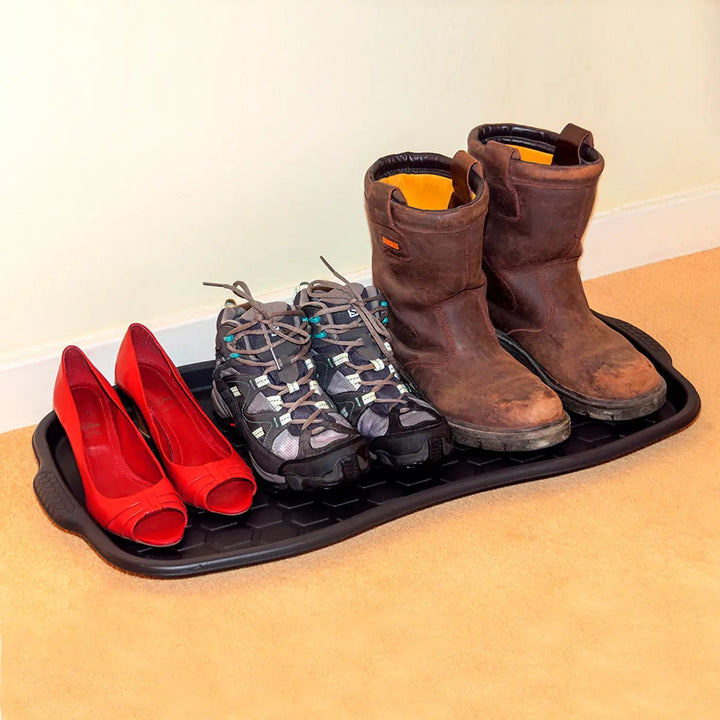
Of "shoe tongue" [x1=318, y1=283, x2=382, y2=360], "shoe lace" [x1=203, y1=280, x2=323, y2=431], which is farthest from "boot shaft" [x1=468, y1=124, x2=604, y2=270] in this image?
"shoe lace" [x1=203, y1=280, x2=323, y2=431]

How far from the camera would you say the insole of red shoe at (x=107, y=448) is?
1395mm

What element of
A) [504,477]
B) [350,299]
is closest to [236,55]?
[350,299]

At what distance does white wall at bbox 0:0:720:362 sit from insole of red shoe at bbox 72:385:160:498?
0.21 metres

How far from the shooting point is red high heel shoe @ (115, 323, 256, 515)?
1354mm

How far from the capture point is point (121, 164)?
5.11 feet

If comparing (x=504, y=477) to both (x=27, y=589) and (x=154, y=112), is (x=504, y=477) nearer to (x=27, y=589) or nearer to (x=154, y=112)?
(x=27, y=589)

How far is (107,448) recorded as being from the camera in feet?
4.73

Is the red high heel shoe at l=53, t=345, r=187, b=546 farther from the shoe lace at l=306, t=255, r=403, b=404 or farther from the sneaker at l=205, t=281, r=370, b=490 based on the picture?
the shoe lace at l=306, t=255, r=403, b=404

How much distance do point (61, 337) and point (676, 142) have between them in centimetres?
142

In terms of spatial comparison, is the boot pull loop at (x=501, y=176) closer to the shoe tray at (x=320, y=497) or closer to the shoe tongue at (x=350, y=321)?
the shoe tongue at (x=350, y=321)

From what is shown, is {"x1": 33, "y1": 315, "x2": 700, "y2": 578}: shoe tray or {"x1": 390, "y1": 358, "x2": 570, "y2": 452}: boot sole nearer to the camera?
{"x1": 33, "y1": 315, "x2": 700, "y2": 578}: shoe tray

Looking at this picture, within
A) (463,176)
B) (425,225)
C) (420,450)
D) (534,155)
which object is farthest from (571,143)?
(420,450)

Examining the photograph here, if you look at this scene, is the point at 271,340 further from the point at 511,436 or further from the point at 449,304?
the point at 511,436

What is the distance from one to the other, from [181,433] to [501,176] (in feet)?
2.23
